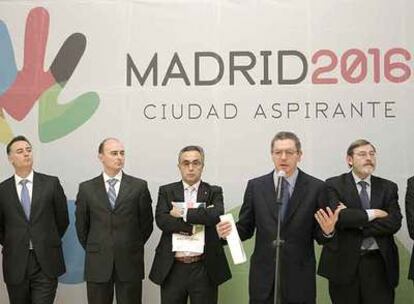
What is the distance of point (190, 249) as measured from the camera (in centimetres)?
457

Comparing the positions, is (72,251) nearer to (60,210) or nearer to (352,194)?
(60,210)

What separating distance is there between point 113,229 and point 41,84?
1.89 meters

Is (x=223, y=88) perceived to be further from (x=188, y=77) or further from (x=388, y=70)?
(x=388, y=70)

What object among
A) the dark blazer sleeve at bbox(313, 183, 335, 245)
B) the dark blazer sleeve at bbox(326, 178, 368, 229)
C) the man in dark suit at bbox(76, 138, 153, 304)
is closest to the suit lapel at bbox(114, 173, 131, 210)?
the man in dark suit at bbox(76, 138, 153, 304)

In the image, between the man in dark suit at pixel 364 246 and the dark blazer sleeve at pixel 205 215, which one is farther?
the dark blazer sleeve at pixel 205 215

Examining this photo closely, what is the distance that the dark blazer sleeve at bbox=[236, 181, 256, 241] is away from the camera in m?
4.45

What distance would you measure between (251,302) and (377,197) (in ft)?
3.99

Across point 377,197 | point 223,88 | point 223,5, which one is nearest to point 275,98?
point 223,88

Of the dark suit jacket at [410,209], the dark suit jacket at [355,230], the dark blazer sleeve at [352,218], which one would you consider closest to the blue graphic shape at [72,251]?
the dark suit jacket at [355,230]

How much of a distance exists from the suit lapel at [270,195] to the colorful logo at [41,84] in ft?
7.41

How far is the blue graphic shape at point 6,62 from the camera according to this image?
6.01 meters

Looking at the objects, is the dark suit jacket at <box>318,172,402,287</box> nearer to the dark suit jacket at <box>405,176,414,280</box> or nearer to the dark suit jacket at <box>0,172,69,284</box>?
the dark suit jacket at <box>405,176,414,280</box>

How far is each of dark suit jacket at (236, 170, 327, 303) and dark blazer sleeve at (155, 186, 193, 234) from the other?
552mm

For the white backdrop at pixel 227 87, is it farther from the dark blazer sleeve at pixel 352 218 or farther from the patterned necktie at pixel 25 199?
the dark blazer sleeve at pixel 352 218
